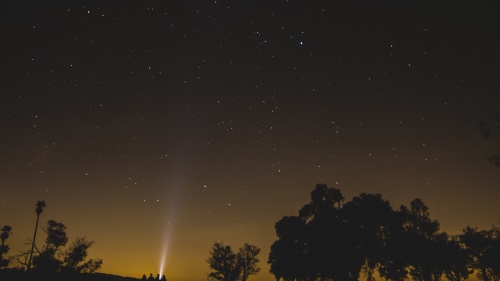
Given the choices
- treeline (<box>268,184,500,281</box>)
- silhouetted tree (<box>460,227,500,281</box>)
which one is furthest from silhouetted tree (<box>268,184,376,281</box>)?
silhouetted tree (<box>460,227,500,281</box>)

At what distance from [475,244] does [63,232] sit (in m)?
58.5

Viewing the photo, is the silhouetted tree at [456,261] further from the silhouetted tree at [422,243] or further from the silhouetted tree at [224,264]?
the silhouetted tree at [224,264]

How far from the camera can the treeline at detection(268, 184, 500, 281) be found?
1652 inches

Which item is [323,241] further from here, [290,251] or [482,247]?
[482,247]

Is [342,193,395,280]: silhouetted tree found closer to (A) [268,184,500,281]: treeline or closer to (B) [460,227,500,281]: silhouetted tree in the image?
(A) [268,184,500,281]: treeline

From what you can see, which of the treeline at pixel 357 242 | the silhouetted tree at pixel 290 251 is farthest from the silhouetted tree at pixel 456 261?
the silhouetted tree at pixel 290 251

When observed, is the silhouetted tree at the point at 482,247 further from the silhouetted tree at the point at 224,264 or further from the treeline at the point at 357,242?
the silhouetted tree at the point at 224,264

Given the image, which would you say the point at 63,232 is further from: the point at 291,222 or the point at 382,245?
the point at 382,245

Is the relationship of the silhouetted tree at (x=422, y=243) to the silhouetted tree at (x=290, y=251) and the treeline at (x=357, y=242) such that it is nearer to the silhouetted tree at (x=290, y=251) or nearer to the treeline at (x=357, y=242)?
the treeline at (x=357, y=242)

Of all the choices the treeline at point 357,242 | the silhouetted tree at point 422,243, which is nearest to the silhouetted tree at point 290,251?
the treeline at point 357,242

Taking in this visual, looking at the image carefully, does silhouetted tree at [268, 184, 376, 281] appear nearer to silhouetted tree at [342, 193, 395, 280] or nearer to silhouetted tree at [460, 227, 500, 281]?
silhouetted tree at [342, 193, 395, 280]

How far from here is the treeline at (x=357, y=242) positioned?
138 feet

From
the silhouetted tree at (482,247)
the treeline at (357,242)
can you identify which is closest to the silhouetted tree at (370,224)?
the treeline at (357,242)

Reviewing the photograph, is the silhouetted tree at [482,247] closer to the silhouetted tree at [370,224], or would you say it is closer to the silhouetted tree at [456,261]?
the silhouetted tree at [456,261]
